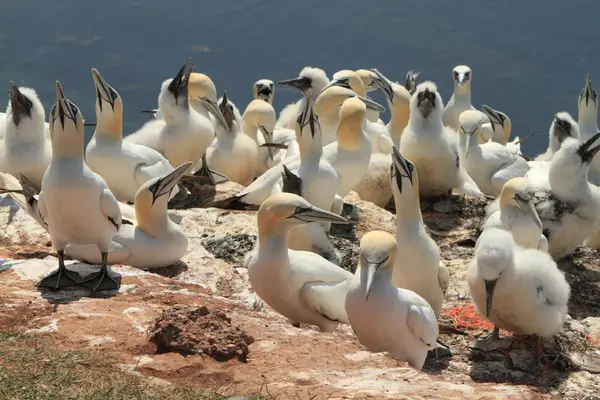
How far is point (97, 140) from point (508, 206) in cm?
355

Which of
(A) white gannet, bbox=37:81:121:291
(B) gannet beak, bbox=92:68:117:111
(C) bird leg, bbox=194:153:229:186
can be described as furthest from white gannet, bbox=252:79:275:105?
(A) white gannet, bbox=37:81:121:291

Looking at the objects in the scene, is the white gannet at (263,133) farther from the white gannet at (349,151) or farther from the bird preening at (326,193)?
the white gannet at (349,151)

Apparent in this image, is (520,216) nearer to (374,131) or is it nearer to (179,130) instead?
(374,131)

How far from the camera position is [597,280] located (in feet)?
31.4

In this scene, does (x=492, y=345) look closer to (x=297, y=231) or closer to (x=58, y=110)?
(x=297, y=231)

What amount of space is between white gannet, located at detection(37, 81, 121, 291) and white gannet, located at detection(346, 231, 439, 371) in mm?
1533

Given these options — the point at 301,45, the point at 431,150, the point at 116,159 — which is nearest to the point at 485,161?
the point at 431,150

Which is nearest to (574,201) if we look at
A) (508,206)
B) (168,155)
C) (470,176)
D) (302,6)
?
(508,206)

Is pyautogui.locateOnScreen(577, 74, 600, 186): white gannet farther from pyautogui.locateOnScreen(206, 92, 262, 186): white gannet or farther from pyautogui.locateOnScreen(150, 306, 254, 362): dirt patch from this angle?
pyautogui.locateOnScreen(150, 306, 254, 362): dirt patch

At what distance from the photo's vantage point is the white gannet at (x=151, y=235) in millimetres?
7641

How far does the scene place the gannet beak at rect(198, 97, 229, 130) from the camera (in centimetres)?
1168

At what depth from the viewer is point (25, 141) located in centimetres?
956

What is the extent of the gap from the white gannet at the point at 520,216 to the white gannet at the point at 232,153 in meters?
3.88

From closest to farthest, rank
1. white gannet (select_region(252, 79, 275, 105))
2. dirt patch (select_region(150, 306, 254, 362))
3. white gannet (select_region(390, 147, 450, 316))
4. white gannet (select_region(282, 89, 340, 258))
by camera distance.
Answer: dirt patch (select_region(150, 306, 254, 362)) < white gannet (select_region(390, 147, 450, 316)) < white gannet (select_region(282, 89, 340, 258)) < white gannet (select_region(252, 79, 275, 105))
